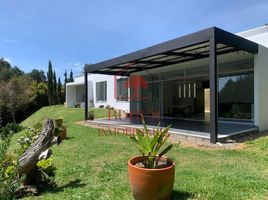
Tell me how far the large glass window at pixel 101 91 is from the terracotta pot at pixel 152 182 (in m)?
21.6

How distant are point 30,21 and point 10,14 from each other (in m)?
1.80

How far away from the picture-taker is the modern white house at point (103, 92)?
21.1 m

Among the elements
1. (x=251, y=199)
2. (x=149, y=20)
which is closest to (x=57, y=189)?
(x=251, y=199)

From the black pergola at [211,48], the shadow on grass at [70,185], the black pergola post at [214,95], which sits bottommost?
the shadow on grass at [70,185]

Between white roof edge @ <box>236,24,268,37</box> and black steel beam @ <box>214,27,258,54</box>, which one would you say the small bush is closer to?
black steel beam @ <box>214,27,258,54</box>

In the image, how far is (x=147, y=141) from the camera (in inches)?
156

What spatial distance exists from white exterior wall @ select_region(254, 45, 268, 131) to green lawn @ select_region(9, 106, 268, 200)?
2494 millimetres

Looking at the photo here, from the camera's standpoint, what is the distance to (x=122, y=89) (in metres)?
21.1

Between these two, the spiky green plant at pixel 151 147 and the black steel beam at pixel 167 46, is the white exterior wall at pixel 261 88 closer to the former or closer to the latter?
the black steel beam at pixel 167 46

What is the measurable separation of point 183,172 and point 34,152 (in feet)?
9.91

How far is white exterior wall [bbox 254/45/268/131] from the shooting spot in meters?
10.3

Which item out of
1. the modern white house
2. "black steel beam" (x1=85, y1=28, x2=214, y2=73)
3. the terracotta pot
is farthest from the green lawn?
the modern white house

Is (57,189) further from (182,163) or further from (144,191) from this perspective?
(182,163)

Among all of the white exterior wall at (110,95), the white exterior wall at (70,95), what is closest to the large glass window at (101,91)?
the white exterior wall at (110,95)
